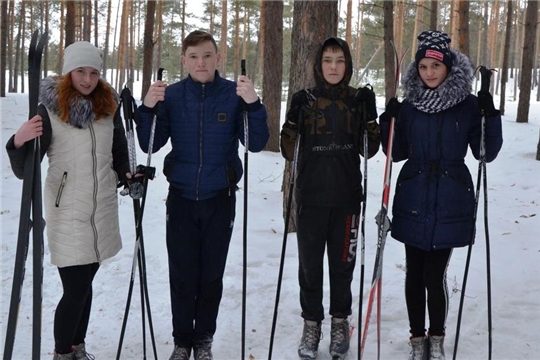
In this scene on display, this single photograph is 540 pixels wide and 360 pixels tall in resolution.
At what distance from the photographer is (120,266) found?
492cm

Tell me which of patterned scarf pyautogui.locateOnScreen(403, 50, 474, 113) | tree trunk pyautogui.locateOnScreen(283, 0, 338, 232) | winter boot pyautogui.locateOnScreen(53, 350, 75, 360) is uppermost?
tree trunk pyautogui.locateOnScreen(283, 0, 338, 232)

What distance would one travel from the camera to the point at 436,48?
9.89 feet

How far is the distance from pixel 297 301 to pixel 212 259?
1319 mm

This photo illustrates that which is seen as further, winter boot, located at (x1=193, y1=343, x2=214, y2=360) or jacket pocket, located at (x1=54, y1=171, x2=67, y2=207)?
winter boot, located at (x1=193, y1=343, x2=214, y2=360)

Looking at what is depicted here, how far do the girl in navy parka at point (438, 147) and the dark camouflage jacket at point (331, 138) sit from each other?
0.81 feet

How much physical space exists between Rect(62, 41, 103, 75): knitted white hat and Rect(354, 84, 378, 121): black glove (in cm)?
164

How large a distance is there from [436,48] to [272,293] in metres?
2.51

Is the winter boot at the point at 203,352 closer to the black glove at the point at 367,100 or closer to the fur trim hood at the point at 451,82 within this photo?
the black glove at the point at 367,100

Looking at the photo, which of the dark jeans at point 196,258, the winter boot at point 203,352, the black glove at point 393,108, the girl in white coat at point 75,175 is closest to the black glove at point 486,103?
the black glove at point 393,108

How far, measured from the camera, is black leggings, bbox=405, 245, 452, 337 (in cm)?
314

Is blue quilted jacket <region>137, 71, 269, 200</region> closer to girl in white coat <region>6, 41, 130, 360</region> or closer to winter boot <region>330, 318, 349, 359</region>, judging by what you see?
A: girl in white coat <region>6, 41, 130, 360</region>

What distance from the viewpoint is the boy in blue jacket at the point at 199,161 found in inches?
120

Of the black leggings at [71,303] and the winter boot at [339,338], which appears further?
the winter boot at [339,338]

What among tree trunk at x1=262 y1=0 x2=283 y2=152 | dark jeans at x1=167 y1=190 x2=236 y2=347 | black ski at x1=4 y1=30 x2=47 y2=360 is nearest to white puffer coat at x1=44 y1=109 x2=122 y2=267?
black ski at x1=4 y1=30 x2=47 y2=360
